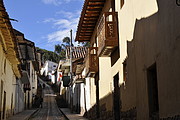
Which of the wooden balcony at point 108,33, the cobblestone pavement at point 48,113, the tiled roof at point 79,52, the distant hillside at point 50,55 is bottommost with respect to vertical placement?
the cobblestone pavement at point 48,113

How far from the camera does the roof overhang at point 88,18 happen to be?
16.5 meters

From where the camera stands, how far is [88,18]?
18.6 m

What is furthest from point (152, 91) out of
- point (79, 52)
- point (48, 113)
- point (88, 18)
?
point (79, 52)

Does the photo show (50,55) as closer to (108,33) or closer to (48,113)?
(48,113)

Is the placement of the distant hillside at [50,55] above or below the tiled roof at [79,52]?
above

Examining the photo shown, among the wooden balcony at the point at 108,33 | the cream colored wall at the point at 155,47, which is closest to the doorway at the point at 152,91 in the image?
the cream colored wall at the point at 155,47

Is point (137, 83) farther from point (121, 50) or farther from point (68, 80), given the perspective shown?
point (68, 80)

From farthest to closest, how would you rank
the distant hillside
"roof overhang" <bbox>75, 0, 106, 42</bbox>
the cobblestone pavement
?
1. the distant hillside
2. the cobblestone pavement
3. "roof overhang" <bbox>75, 0, 106, 42</bbox>

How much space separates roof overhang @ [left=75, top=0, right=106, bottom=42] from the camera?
1653 cm

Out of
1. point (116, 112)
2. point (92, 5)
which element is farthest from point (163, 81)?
point (92, 5)

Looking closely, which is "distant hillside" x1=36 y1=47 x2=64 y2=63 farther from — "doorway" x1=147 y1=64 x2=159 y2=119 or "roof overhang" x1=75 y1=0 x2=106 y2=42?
"doorway" x1=147 y1=64 x2=159 y2=119

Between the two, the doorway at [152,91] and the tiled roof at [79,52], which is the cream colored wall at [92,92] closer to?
the doorway at [152,91]

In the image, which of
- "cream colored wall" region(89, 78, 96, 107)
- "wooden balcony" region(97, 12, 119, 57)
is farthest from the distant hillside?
"wooden balcony" region(97, 12, 119, 57)

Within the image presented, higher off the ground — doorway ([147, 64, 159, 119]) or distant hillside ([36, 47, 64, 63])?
distant hillside ([36, 47, 64, 63])
